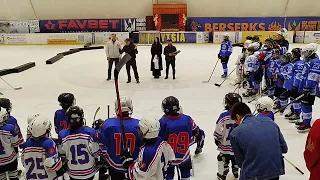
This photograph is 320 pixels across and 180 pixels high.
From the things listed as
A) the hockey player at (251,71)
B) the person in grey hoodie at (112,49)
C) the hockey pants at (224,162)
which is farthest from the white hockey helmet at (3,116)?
the person in grey hoodie at (112,49)

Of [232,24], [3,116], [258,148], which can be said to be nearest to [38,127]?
[3,116]

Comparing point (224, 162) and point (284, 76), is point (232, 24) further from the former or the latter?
point (224, 162)

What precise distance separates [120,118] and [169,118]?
598 mm

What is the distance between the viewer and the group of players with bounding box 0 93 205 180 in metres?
3.04

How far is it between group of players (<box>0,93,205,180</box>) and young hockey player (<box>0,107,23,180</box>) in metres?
0.01

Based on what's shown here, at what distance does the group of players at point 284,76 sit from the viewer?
610 centimetres

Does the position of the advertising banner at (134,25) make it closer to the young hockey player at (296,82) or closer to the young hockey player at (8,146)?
the young hockey player at (296,82)

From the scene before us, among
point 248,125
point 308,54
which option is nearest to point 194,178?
point 248,125

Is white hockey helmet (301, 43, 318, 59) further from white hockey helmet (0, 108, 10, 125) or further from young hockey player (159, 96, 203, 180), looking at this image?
white hockey helmet (0, 108, 10, 125)

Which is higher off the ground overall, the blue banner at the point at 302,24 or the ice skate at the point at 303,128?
the blue banner at the point at 302,24

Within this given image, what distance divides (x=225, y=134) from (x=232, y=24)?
17.2 m

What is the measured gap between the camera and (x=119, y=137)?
11.2ft

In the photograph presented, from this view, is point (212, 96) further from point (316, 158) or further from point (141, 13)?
point (141, 13)

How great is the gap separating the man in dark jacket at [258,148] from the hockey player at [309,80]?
11.6 feet
